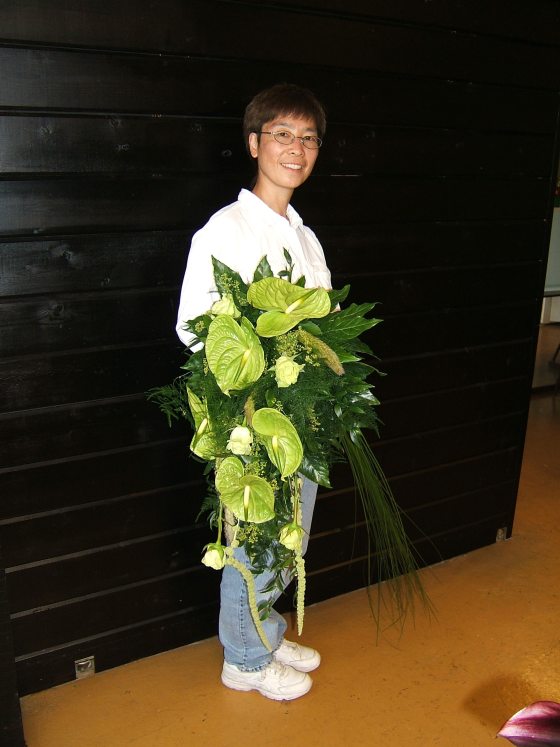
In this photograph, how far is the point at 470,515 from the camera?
2947 mm

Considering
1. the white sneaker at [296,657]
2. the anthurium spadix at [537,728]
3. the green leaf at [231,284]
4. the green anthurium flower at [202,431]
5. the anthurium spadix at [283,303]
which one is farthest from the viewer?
the white sneaker at [296,657]

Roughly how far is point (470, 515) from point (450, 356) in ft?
2.25

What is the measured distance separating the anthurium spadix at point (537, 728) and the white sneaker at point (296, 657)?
5.81 ft

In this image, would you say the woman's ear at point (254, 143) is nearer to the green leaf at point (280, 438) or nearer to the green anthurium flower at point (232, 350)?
the green anthurium flower at point (232, 350)

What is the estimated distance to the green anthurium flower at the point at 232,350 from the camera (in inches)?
60.0

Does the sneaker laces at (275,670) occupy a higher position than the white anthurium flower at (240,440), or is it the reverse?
the white anthurium flower at (240,440)

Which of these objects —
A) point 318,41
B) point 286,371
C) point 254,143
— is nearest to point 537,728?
point 286,371

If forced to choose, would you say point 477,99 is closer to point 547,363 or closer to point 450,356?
point 450,356

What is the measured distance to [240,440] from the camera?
5.24 ft

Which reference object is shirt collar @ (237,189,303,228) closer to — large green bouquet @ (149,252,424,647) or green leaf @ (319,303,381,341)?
large green bouquet @ (149,252,424,647)

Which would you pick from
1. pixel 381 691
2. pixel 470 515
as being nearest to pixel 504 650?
pixel 381 691

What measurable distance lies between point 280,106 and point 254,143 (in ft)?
0.37

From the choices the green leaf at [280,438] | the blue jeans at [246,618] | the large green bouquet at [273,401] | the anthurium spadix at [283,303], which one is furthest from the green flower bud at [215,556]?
the anthurium spadix at [283,303]

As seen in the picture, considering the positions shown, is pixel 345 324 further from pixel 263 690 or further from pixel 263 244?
pixel 263 690
